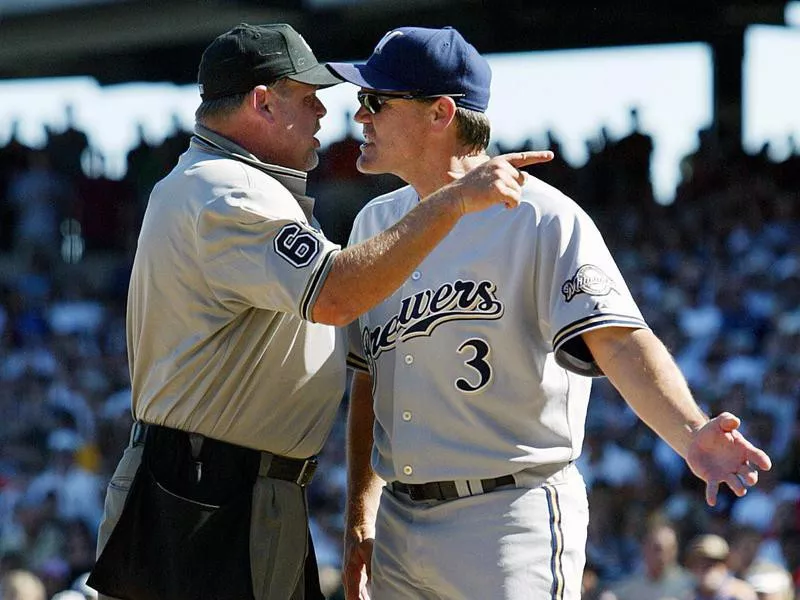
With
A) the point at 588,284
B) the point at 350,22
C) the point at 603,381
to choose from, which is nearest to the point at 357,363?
the point at 588,284

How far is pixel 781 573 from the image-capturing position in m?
6.88

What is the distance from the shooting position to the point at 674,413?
2.97m

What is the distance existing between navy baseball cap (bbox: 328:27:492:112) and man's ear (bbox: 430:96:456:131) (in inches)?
0.7

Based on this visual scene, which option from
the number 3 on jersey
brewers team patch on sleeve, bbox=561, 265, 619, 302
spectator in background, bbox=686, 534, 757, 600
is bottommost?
spectator in background, bbox=686, 534, 757, 600

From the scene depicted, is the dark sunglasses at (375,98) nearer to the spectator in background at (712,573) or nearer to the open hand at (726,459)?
the open hand at (726,459)

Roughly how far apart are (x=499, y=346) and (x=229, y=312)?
60 cm

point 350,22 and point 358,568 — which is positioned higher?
point 358,568

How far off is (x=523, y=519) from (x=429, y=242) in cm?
65

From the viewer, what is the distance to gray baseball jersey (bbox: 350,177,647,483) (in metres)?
3.20

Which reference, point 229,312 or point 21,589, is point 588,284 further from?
point 21,589

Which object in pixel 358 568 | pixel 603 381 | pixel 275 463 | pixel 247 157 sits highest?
pixel 247 157

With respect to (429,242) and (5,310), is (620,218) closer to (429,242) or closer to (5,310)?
(5,310)

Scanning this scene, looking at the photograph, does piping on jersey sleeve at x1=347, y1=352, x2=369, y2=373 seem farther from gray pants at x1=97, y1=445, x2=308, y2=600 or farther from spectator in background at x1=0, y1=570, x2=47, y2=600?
spectator in background at x1=0, y1=570, x2=47, y2=600

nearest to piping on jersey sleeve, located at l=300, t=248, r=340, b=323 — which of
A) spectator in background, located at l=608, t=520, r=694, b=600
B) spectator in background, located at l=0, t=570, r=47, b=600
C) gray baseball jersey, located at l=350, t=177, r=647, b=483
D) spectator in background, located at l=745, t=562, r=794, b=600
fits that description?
gray baseball jersey, located at l=350, t=177, r=647, b=483
